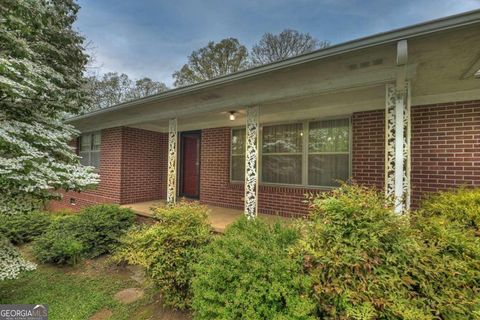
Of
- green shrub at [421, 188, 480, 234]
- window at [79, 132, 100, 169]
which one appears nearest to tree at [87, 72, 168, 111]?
window at [79, 132, 100, 169]

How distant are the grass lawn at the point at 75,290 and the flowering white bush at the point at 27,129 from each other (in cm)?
66

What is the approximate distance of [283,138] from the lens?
606cm

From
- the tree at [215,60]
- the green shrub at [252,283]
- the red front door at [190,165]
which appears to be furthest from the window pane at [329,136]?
the tree at [215,60]

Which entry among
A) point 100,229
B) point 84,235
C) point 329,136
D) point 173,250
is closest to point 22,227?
point 84,235

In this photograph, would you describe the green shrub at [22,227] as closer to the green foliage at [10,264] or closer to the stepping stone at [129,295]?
the green foliage at [10,264]

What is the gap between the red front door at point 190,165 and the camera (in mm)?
8047

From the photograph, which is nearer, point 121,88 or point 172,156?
point 172,156

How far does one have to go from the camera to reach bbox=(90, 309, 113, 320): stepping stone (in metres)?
3.15

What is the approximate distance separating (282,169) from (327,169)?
1048 millimetres

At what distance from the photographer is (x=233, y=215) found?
19.4 feet

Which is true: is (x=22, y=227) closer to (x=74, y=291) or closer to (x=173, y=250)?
(x=74, y=291)

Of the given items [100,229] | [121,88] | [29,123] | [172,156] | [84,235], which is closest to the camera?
[29,123]

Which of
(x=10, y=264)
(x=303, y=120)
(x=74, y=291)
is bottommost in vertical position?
(x=74, y=291)

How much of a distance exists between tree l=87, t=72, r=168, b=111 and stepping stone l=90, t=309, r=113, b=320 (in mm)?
20454
